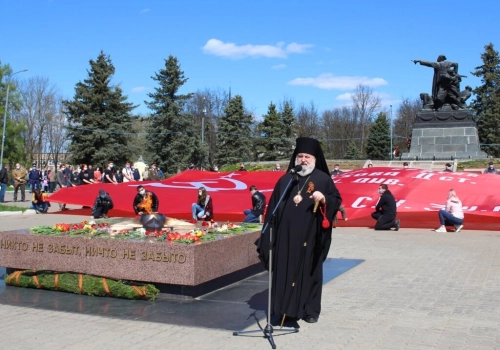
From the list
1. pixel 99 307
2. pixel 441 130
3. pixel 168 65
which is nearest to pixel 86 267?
pixel 99 307

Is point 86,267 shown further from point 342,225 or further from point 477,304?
point 342,225

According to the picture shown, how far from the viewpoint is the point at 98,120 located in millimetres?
50750

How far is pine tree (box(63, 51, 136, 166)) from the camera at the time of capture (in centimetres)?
5056

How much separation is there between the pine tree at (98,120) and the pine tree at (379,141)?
29364 millimetres

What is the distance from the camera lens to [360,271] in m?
10.0

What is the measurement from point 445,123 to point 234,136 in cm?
3145

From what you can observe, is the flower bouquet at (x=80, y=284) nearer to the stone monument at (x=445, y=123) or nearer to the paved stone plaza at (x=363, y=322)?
the paved stone plaza at (x=363, y=322)

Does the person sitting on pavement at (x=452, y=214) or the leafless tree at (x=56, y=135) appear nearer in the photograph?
the person sitting on pavement at (x=452, y=214)

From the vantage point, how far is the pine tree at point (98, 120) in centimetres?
5056

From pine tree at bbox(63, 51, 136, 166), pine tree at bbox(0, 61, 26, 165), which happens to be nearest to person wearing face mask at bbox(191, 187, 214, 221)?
pine tree at bbox(63, 51, 136, 166)

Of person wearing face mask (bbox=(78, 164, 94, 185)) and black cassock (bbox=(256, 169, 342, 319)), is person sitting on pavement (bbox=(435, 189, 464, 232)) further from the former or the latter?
person wearing face mask (bbox=(78, 164, 94, 185))

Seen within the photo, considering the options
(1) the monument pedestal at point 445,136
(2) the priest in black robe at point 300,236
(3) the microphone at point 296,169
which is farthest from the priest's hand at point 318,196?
(1) the monument pedestal at point 445,136

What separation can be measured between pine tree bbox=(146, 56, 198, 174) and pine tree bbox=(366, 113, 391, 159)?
2365 cm

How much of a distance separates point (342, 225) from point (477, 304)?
Answer: 34.0 ft
